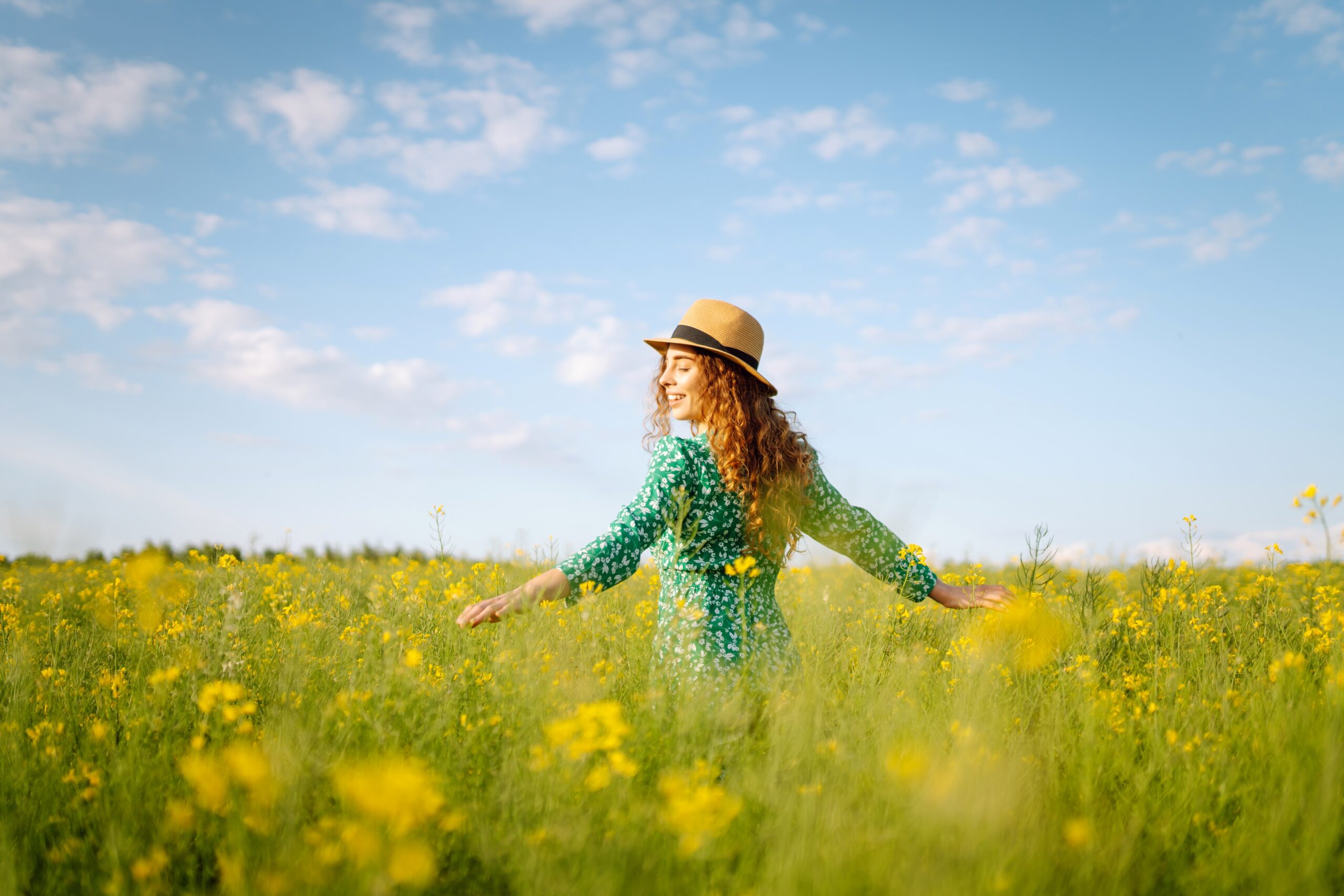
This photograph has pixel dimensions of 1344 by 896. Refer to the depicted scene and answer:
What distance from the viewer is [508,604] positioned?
2.65 metres

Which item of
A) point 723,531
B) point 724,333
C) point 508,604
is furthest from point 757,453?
point 508,604

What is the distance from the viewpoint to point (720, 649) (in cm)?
304

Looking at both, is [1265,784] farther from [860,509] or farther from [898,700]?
[860,509]

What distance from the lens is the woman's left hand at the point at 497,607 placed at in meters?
2.60

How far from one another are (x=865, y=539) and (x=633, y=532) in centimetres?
125

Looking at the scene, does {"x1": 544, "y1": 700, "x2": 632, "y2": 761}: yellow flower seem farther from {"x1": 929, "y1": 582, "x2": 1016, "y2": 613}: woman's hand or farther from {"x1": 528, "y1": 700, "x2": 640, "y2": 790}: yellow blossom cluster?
{"x1": 929, "y1": 582, "x2": 1016, "y2": 613}: woman's hand

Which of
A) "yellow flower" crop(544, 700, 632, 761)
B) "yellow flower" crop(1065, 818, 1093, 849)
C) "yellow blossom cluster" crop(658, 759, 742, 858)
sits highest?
"yellow flower" crop(544, 700, 632, 761)

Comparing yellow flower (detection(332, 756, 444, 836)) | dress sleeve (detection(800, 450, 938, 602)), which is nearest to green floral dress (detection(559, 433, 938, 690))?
dress sleeve (detection(800, 450, 938, 602))

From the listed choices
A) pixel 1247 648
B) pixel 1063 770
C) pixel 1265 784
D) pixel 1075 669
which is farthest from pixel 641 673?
pixel 1247 648

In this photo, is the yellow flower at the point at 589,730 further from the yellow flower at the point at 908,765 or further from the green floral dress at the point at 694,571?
the green floral dress at the point at 694,571

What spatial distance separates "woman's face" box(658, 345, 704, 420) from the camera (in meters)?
3.52

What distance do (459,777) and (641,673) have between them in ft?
3.77

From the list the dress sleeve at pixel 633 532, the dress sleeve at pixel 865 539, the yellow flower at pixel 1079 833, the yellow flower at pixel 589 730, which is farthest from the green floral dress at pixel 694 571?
the yellow flower at pixel 1079 833

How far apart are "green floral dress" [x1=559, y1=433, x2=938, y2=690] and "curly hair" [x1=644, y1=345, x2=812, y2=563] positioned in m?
0.05
